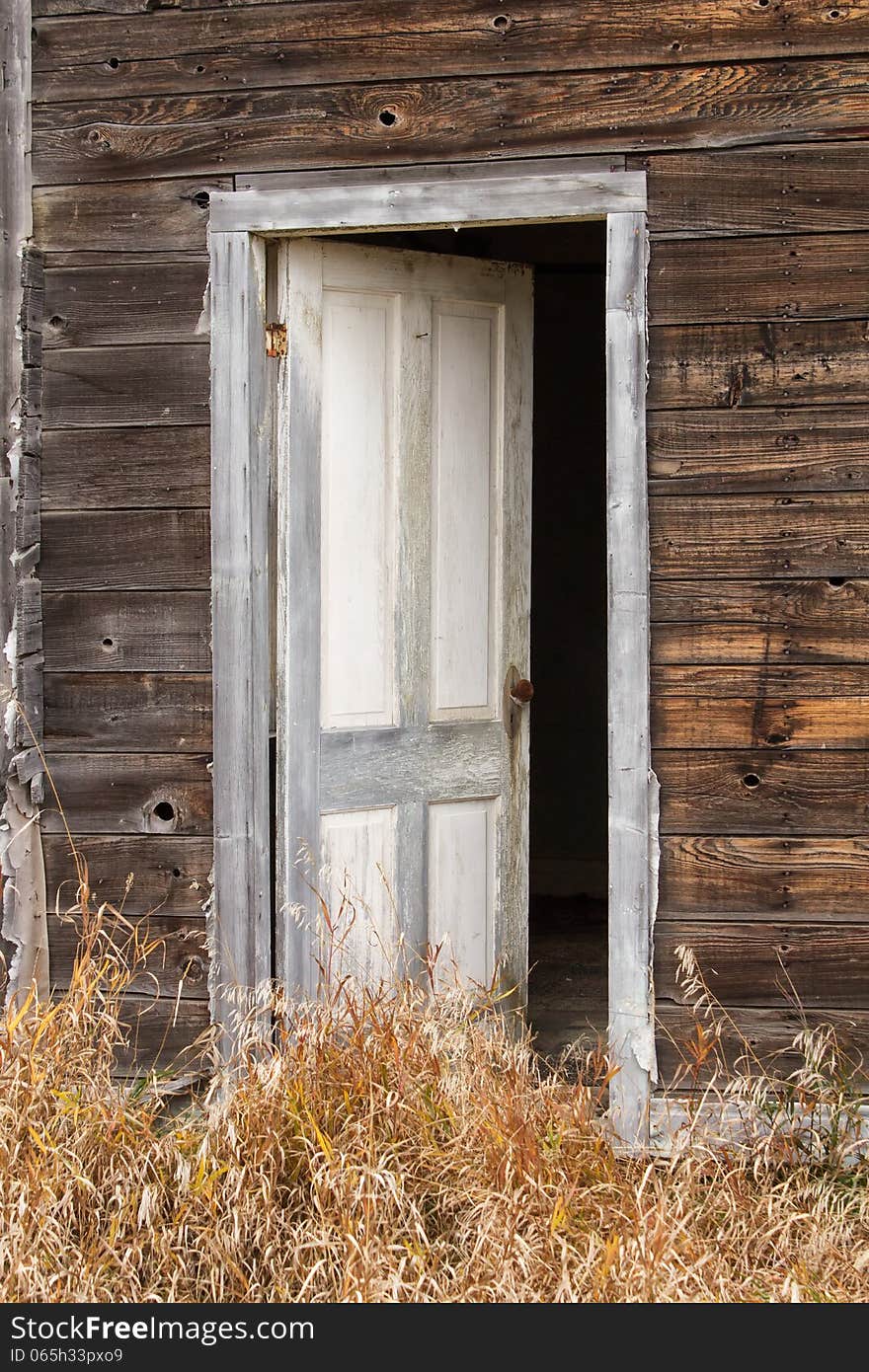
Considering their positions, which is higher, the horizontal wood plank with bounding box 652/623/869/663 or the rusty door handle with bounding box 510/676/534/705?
the horizontal wood plank with bounding box 652/623/869/663

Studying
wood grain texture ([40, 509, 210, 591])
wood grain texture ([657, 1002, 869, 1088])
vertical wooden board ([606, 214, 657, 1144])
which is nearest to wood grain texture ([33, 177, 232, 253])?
wood grain texture ([40, 509, 210, 591])

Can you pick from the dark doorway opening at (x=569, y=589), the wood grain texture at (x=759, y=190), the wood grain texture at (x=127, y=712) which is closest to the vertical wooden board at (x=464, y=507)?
the wood grain texture at (x=127, y=712)

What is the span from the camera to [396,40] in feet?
13.4

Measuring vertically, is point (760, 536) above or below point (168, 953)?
above

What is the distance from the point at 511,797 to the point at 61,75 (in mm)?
2536

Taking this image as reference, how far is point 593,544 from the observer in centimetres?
829

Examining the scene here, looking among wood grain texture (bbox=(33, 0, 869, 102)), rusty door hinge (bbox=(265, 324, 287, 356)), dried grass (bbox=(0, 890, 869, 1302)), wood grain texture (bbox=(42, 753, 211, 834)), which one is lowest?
dried grass (bbox=(0, 890, 869, 1302))

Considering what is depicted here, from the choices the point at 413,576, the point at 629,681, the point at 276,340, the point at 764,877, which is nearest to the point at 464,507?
the point at 413,576

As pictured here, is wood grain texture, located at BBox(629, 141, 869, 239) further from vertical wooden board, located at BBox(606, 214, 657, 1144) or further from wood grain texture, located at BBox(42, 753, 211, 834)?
wood grain texture, located at BBox(42, 753, 211, 834)

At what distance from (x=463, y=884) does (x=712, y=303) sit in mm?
1877

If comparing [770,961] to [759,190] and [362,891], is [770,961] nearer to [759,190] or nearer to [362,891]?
[362,891]

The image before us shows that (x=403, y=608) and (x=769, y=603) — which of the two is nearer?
(x=769, y=603)

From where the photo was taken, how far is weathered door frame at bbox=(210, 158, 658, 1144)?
396 centimetres

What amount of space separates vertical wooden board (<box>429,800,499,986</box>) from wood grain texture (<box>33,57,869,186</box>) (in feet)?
6.36
